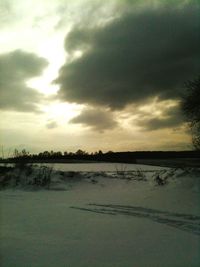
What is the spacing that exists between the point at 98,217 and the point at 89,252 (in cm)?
388

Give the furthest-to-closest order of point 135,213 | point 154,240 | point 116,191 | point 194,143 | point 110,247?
point 194,143
point 116,191
point 135,213
point 154,240
point 110,247

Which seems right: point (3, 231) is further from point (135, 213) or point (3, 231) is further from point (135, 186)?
point (135, 186)

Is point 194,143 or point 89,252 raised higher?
point 194,143

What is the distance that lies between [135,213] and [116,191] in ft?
20.3

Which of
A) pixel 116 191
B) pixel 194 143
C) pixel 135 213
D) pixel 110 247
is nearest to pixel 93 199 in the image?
pixel 116 191

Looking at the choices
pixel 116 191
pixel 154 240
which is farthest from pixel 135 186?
pixel 154 240

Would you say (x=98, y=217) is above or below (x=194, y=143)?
below

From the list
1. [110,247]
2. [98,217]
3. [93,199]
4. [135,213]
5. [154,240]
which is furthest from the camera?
[93,199]

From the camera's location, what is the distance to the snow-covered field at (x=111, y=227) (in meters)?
7.18

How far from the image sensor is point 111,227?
10.0 metres

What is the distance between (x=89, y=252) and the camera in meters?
7.58

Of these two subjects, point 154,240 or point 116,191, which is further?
point 116,191

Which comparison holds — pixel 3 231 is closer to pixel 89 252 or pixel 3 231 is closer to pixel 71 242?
pixel 71 242

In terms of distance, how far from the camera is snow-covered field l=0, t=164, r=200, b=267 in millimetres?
7176
